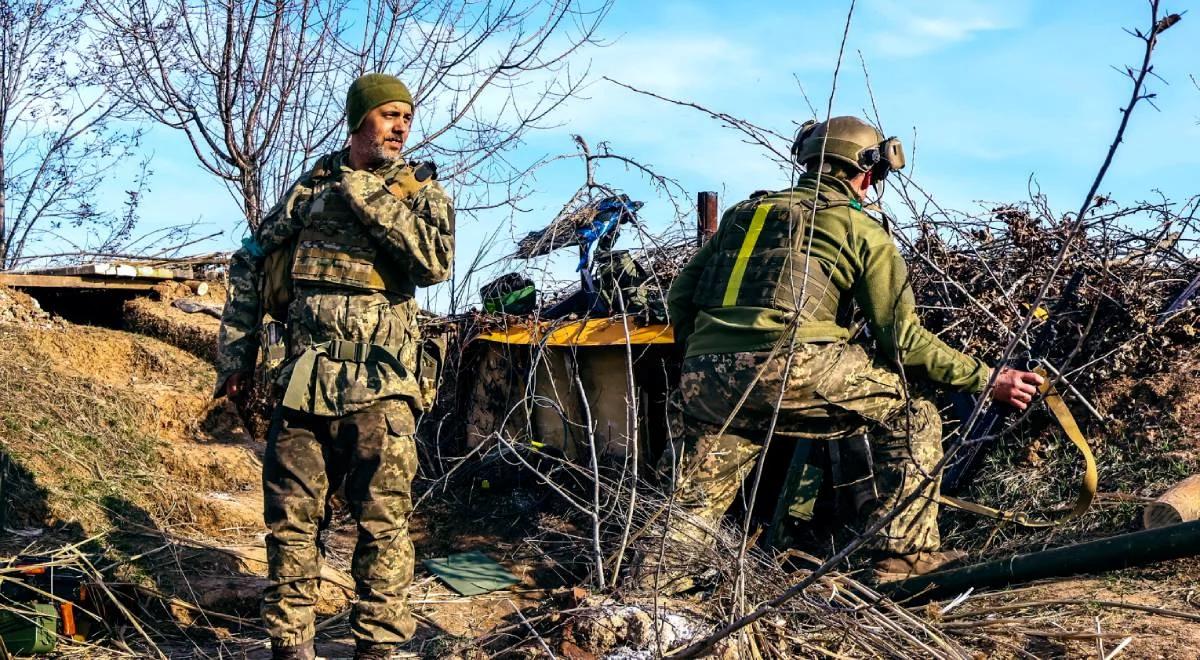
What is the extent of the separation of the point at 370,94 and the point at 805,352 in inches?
72.1

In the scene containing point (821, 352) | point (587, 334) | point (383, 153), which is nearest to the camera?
point (383, 153)

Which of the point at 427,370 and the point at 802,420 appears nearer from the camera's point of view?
the point at 427,370

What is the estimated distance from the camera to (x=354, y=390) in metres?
4.05

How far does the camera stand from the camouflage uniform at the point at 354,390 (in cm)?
405

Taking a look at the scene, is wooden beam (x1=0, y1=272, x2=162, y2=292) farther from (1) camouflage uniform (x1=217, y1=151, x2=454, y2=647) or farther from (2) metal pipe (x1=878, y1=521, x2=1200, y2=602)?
(2) metal pipe (x1=878, y1=521, x2=1200, y2=602)

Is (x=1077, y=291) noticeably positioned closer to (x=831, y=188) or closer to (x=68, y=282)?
(x=831, y=188)

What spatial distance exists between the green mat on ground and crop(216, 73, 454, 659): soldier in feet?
3.59

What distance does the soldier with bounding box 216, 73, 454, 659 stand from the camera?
4059mm

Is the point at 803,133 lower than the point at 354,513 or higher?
higher

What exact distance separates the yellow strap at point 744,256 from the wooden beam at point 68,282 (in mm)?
5999

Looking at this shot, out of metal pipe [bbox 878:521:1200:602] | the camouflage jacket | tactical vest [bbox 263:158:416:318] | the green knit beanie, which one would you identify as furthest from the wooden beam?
metal pipe [bbox 878:521:1200:602]

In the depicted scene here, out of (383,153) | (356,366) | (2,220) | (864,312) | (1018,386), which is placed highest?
(2,220)

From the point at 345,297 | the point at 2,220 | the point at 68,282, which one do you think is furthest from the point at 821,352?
the point at 2,220

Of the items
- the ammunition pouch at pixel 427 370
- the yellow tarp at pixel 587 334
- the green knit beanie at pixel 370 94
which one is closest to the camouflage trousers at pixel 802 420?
the ammunition pouch at pixel 427 370
